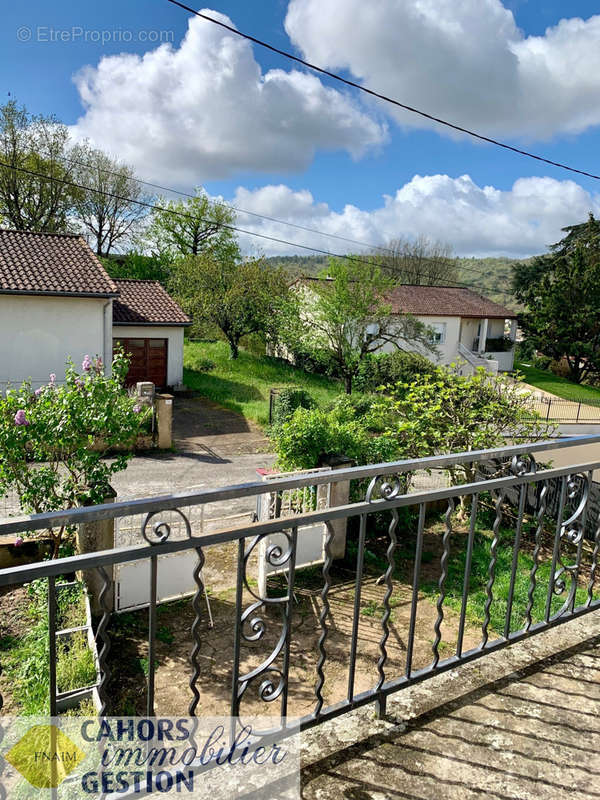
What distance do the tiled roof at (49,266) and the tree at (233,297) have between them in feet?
22.4

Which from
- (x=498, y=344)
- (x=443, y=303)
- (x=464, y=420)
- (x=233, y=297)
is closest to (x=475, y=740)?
(x=464, y=420)

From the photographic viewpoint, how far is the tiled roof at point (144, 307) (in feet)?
62.5

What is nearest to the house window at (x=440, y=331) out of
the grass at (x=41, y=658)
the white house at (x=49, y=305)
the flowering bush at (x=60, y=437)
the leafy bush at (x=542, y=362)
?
the leafy bush at (x=542, y=362)

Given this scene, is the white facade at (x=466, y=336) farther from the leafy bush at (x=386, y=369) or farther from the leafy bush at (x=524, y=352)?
the leafy bush at (x=386, y=369)

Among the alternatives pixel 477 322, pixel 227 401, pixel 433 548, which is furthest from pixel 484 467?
pixel 477 322

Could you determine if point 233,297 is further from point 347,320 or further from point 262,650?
point 262,650

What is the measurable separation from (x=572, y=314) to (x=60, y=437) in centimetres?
3161

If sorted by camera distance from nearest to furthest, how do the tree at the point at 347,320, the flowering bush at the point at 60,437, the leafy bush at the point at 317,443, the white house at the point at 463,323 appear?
the flowering bush at the point at 60,437 < the leafy bush at the point at 317,443 < the tree at the point at 347,320 < the white house at the point at 463,323

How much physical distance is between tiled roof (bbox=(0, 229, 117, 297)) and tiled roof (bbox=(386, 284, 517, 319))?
17.4 metres

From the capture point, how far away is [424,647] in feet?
18.4

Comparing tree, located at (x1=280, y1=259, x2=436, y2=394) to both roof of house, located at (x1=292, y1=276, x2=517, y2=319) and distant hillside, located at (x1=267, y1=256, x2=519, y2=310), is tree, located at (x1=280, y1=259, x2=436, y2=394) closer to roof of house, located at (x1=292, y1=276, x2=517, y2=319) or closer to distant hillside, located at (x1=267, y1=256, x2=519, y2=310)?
roof of house, located at (x1=292, y1=276, x2=517, y2=319)

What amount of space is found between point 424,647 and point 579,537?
3492 millimetres

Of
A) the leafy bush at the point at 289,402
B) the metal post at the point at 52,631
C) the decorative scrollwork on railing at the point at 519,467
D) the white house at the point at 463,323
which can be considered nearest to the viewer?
the metal post at the point at 52,631

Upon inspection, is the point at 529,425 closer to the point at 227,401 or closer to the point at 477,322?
the point at 227,401
